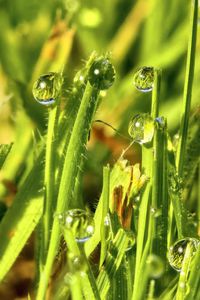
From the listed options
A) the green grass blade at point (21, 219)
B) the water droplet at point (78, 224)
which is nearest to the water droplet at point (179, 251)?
the water droplet at point (78, 224)


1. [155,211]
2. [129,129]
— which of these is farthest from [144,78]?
[155,211]

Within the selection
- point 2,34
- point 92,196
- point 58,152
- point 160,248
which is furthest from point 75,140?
point 2,34

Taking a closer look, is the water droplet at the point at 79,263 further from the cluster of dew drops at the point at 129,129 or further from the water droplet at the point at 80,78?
the water droplet at the point at 80,78

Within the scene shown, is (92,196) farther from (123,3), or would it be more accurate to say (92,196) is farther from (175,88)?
(123,3)

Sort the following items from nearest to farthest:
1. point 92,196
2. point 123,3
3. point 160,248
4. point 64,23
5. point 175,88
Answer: point 160,248 < point 92,196 < point 64,23 < point 175,88 < point 123,3

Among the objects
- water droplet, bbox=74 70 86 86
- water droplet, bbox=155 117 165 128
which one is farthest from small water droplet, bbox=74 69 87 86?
water droplet, bbox=155 117 165 128

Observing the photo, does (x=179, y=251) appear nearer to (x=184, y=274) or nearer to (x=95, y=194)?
(x=184, y=274)

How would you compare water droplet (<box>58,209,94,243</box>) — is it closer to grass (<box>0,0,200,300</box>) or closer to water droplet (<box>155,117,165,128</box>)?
grass (<box>0,0,200,300</box>)

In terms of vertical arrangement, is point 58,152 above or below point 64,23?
below
